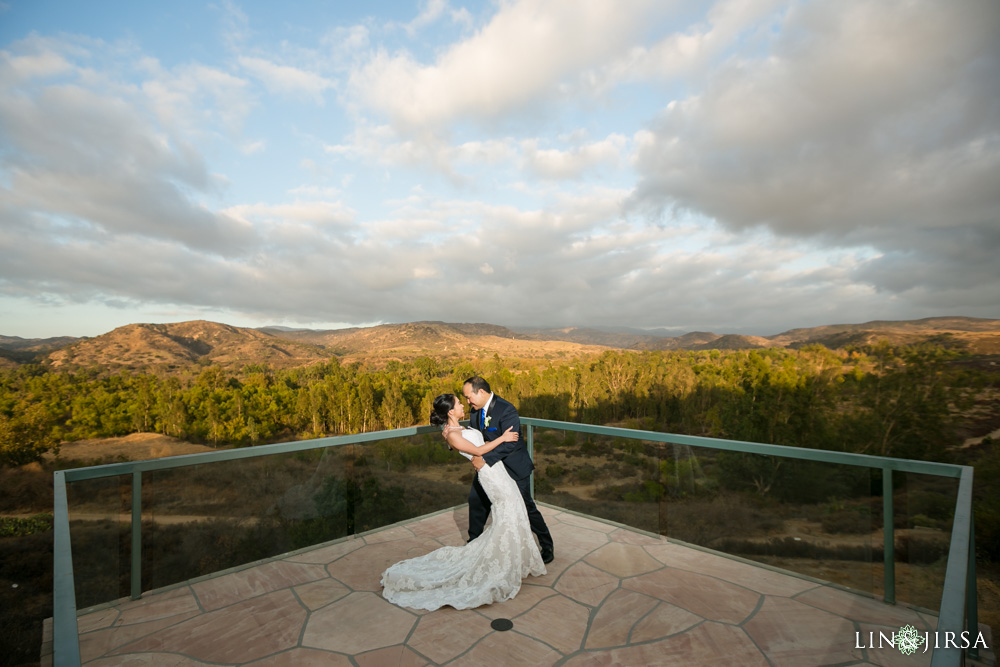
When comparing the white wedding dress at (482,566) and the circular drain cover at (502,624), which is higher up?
the white wedding dress at (482,566)

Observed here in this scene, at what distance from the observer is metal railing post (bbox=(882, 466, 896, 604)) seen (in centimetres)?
280

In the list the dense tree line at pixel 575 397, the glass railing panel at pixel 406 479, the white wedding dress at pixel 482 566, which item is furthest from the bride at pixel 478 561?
the dense tree line at pixel 575 397

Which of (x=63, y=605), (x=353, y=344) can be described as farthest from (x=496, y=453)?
(x=353, y=344)

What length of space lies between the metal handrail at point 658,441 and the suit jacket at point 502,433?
1083 mm

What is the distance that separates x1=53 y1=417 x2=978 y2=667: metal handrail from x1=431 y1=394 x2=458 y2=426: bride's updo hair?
980 mm

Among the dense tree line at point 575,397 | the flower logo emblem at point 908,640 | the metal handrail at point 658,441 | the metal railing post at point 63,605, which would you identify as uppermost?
the metal railing post at point 63,605

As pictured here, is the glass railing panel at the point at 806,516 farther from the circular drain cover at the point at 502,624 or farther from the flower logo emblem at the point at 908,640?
the circular drain cover at the point at 502,624

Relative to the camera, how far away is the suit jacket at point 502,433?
3266 millimetres

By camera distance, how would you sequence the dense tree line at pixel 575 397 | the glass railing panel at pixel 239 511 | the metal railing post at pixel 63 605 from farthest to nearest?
1. the dense tree line at pixel 575 397
2. the glass railing panel at pixel 239 511
3. the metal railing post at pixel 63 605

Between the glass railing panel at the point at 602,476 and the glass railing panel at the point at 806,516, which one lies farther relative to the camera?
the glass railing panel at the point at 602,476

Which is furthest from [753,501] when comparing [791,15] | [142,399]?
[142,399]

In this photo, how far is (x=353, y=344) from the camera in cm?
6041

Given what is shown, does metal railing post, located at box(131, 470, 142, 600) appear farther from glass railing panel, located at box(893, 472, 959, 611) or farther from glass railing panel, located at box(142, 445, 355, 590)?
glass railing panel, located at box(893, 472, 959, 611)

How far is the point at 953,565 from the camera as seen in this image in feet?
3.43
